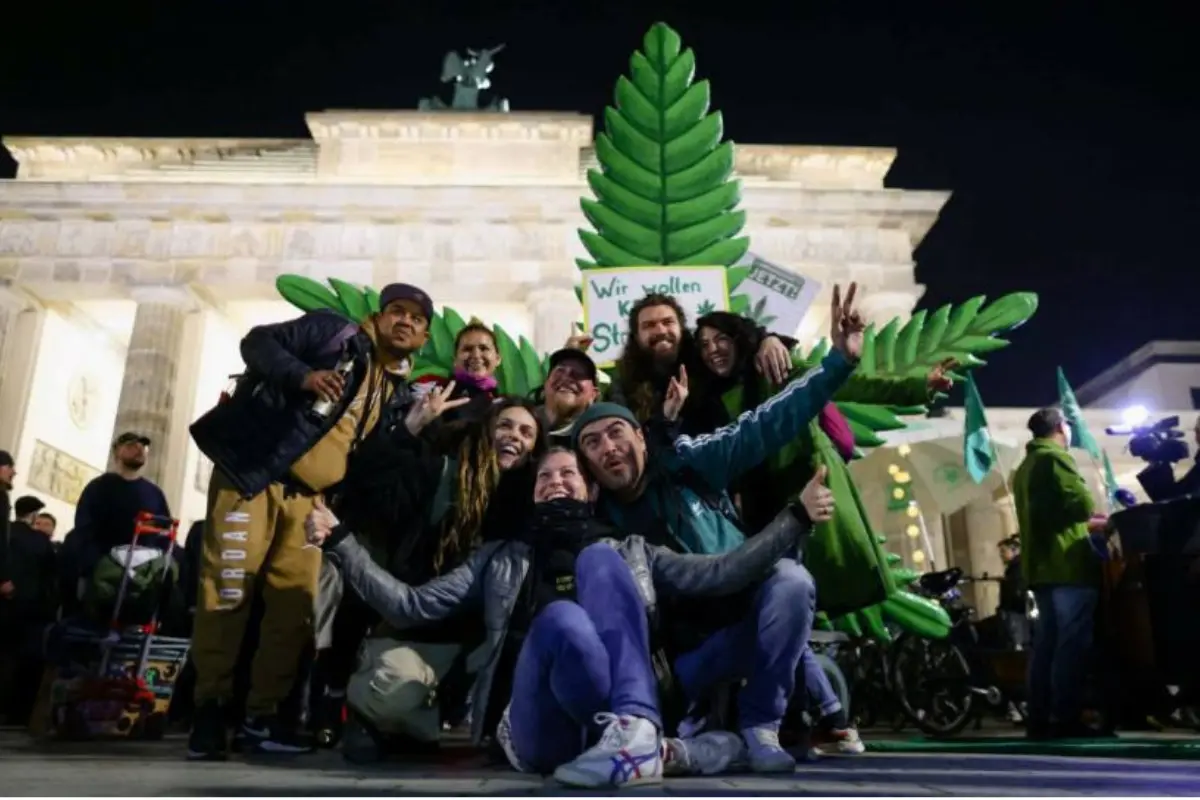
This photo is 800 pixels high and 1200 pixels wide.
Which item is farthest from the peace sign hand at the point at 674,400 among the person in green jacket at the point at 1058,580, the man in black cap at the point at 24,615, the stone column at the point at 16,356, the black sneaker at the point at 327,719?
the stone column at the point at 16,356

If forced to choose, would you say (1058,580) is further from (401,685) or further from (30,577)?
(30,577)

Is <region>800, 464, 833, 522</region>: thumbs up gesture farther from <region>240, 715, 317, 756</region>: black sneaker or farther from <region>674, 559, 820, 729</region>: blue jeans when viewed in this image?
<region>240, 715, 317, 756</region>: black sneaker

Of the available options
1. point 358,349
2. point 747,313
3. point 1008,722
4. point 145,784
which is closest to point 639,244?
point 747,313

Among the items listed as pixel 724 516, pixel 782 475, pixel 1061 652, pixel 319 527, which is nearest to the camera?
pixel 319 527

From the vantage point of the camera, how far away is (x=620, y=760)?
7.75 ft

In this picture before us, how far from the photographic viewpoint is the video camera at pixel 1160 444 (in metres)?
5.16

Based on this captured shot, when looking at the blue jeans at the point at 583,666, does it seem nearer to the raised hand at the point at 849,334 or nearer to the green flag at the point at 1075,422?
the raised hand at the point at 849,334

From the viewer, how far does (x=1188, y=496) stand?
4.53 m

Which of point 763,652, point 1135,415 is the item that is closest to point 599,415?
point 763,652

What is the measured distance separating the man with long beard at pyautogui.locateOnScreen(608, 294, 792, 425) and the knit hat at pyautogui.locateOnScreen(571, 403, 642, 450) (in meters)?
0.57

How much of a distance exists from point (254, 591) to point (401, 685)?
0.98m

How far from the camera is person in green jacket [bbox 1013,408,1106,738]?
5012 millimetres

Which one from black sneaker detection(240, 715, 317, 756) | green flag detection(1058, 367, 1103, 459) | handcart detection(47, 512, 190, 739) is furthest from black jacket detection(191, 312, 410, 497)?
green flag detection(1058, 367, 1103, 459)

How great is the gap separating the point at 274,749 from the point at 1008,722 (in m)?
6.79
